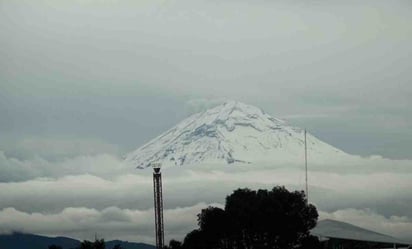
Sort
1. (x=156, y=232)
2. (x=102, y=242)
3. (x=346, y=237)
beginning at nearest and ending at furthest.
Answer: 1. (x=156, y=232)
2. (x=102, y=242)
3. (x=346, y=237)

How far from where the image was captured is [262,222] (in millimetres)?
149375

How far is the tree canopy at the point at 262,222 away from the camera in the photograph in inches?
5876

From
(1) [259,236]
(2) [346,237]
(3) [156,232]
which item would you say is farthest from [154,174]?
(2) [346,237]

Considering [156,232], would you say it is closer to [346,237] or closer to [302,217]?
[302,217]

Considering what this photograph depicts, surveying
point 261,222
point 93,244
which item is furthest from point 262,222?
point 93,244

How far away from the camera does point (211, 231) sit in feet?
500

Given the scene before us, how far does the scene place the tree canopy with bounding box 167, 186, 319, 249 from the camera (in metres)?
149

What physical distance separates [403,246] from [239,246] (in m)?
37.3

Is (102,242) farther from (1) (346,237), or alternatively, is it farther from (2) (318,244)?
(1) (346,237)

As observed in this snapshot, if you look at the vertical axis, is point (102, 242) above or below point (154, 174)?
below

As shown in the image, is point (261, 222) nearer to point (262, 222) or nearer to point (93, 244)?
point (262, 222)

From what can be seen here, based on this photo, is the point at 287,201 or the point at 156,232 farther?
the point at 287,201

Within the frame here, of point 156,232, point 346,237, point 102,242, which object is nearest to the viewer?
point 156,232

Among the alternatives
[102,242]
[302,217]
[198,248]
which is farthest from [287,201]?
[102,242]
